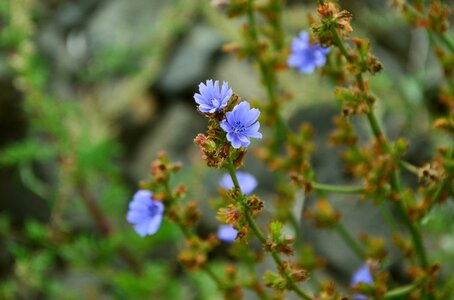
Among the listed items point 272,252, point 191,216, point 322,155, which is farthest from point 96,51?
point 272,252

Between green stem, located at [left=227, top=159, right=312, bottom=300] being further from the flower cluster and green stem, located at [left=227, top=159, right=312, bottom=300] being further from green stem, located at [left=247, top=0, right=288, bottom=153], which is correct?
green stem, located at [left=247, top=0, right=288, bottom=153]

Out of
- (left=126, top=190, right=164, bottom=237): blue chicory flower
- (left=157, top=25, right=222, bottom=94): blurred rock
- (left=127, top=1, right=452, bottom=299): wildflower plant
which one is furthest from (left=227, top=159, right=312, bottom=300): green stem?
(left=157, top=25, right=222, bottom=94): blurred rock

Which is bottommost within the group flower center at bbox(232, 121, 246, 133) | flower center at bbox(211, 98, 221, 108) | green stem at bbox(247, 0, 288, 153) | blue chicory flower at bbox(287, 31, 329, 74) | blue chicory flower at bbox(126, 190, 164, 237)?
flower center at bbox(232, 121, 246, 133)

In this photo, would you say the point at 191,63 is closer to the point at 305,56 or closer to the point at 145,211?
the point at 305,56

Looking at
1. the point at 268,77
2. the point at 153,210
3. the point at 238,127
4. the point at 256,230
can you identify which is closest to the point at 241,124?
the point at 238,127

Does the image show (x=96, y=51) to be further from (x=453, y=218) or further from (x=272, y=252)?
(x=272, y=252)
